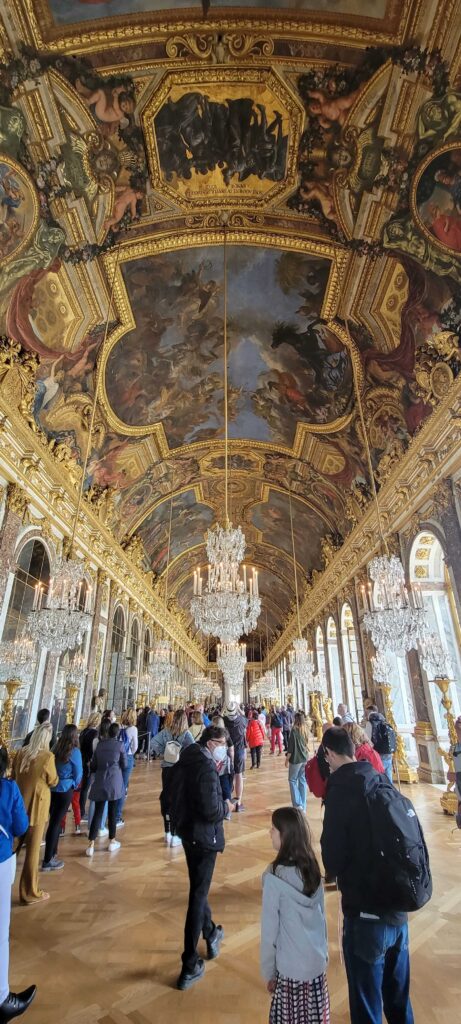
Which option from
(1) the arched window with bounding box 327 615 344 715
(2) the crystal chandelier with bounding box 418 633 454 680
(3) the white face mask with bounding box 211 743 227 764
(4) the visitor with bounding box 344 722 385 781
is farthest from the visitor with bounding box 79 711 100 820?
(1) the arched window with bounding box 327 615 344 715

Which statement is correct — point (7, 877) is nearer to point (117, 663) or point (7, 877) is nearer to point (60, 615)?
point (60, 615)

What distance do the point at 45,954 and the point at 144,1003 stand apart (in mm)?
998

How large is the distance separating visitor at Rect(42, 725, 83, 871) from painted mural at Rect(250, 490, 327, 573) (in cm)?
1368

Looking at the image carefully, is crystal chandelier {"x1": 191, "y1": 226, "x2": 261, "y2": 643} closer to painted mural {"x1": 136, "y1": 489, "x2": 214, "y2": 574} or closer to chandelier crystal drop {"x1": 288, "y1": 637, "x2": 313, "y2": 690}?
chandelier crystal drop {"x1": 288, "y1": 637, "x2": 313, "y2": 690}

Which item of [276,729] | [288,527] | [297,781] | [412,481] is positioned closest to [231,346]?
[412,481]

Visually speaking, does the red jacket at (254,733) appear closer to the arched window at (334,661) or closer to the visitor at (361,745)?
the arched window at (334,661)

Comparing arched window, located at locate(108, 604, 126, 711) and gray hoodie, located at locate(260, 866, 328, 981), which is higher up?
arched window, located at locate(108, 604, 126, 711)

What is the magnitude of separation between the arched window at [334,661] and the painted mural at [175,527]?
731 centimetres

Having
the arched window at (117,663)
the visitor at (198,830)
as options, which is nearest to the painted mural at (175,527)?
the arched window at (117,663)

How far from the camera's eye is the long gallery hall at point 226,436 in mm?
2672

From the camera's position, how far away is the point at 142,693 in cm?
1761

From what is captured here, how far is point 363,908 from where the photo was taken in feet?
6.58

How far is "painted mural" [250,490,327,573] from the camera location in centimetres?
1823

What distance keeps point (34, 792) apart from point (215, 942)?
2.07 metres
